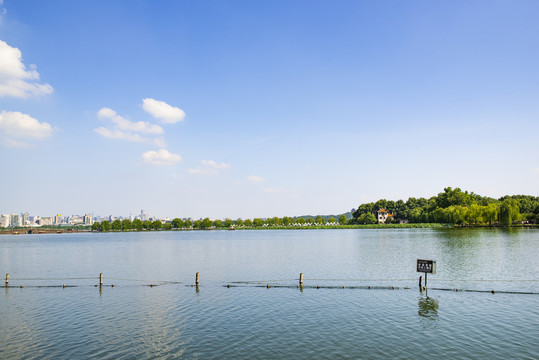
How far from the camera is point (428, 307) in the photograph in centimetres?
2903

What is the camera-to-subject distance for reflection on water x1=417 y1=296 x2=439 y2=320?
26641mm

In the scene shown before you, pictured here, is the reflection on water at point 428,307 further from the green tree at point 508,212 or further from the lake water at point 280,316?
the green tree at point 508,212

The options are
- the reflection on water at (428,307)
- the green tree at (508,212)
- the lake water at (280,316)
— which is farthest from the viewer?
the green tree at (508,212)

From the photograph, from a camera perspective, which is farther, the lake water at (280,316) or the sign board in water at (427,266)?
the sign board in water at (427,266)

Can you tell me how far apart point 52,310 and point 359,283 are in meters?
33.0

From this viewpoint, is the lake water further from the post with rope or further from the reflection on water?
the post with rope

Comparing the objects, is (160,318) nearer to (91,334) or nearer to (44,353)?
(91,334)

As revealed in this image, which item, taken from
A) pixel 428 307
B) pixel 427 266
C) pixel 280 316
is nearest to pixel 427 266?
pixel 427 266

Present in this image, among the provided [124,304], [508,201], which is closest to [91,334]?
[124,304]

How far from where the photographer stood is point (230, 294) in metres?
36.5

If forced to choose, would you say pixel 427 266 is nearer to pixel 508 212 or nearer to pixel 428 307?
pixel 428 307

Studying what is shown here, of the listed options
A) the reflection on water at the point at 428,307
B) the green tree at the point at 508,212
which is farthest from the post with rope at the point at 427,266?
the green tree at the point at 508,212

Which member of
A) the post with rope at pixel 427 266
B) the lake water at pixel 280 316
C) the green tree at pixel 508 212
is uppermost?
the green tree at pixel 508 212

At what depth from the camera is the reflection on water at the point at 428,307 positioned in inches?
1049
